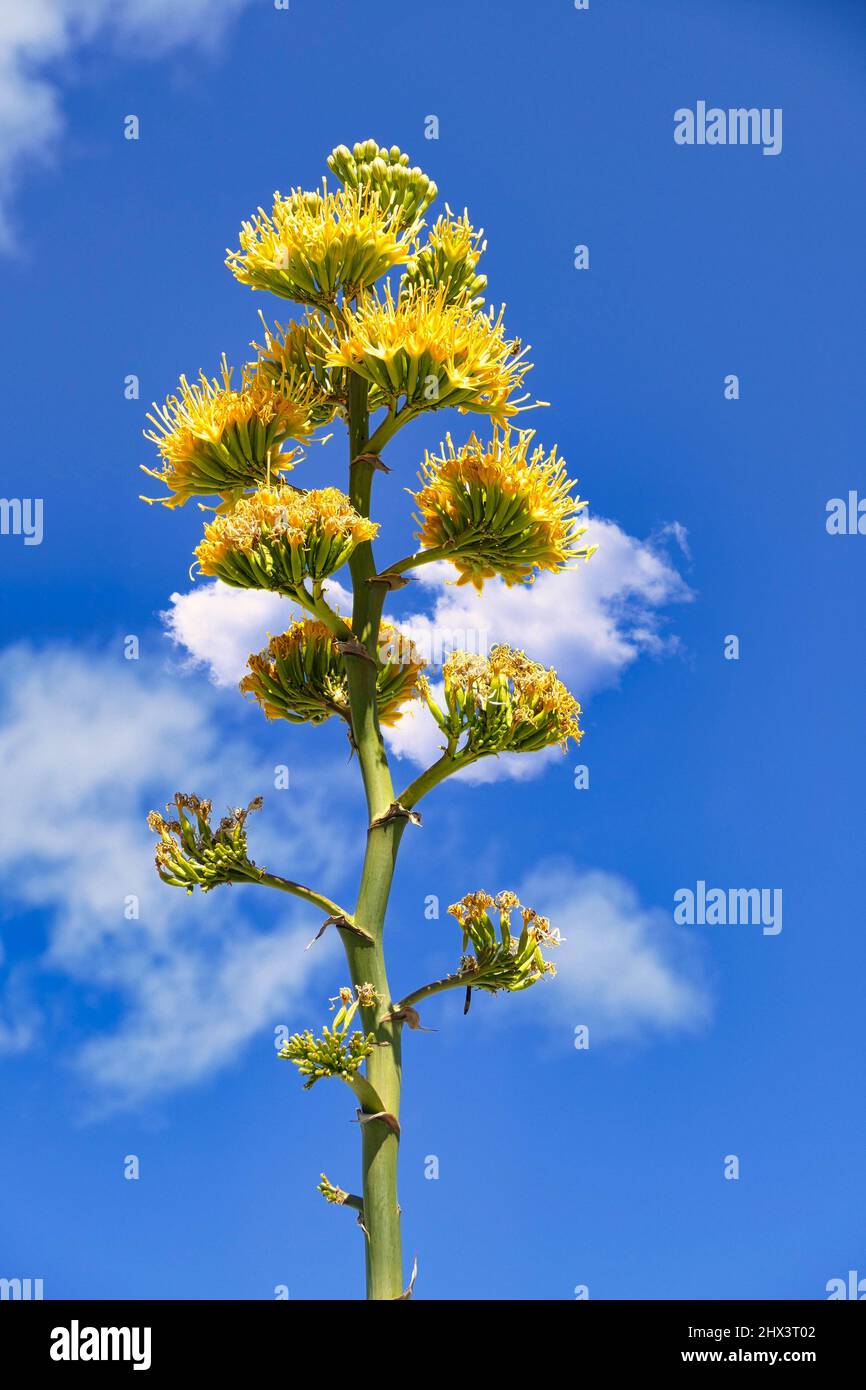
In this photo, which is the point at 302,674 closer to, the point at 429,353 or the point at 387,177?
the point at 429,353

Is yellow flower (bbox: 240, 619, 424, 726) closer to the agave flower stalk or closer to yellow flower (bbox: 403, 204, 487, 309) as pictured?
the agave flower stalk

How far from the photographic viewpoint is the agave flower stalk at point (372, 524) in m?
5.54

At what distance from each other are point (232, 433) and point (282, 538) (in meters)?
0.76

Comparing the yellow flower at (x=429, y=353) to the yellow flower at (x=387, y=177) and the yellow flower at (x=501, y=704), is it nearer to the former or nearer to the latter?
the yellow flower at (x=387, y=177)

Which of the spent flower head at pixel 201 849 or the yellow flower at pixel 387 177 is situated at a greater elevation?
the yellow flower at pixel 387 177

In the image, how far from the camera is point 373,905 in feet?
18.6

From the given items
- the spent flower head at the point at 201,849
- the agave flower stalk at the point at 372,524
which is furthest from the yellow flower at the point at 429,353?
the spent flower head at the point at 201,849

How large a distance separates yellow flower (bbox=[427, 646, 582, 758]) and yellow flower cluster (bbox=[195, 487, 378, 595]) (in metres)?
0.84

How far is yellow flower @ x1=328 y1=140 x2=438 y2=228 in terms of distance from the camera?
621 cm

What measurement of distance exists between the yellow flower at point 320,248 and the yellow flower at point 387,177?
211mm
